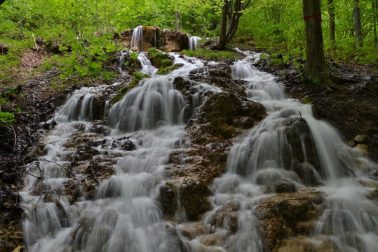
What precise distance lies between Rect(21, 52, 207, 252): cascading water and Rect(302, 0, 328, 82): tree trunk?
3.19 metres

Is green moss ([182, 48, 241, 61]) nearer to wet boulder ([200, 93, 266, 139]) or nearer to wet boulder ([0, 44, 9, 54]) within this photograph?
wet boulder ([200, 93, 266, 139])

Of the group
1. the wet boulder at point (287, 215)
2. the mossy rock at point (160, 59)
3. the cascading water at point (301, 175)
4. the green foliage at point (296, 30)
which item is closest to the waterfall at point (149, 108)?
the cascading water at point (301, 175)

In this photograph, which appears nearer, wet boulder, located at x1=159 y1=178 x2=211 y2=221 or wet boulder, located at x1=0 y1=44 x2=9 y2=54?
wet boulder, located at x1=159 y1=178 x2=211 y2=221

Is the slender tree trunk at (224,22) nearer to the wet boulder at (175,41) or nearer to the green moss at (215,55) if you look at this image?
the green moss at (215,55)

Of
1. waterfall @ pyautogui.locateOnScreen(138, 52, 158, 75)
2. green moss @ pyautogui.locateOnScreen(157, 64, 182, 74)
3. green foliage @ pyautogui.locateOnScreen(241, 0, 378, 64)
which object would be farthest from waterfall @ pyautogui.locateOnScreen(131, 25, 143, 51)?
green foliage @ pyautogui.locateOnScreen(241, 0, 378, 64)

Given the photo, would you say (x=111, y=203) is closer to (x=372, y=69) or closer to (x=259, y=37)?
(x=372, y=69)

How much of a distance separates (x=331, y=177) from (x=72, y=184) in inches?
165

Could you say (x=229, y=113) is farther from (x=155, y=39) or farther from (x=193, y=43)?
(x=155, y=39)

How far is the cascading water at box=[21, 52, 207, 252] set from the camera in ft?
14.8

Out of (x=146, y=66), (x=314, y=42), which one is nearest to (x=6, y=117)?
(x=314, y=42)

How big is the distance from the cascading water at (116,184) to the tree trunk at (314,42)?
319 cm

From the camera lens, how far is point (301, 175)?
5.31 m

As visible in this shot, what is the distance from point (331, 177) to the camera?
5.32 metres

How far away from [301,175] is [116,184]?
299 centimetres
